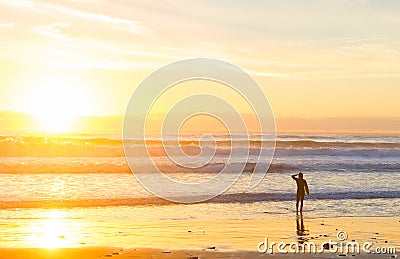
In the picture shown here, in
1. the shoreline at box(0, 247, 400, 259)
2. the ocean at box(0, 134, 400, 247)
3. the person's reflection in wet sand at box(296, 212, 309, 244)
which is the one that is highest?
the ocean at box(0, 134, 400, 247)

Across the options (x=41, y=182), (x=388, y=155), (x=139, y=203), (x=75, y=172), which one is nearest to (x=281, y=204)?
(x=139, y=203)

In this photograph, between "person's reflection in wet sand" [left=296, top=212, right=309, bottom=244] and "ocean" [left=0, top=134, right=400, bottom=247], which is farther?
"ocean" [left=0, top=134, right=400, bottom=247]

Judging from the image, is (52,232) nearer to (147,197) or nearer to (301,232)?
(301,232)

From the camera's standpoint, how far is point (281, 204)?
22.2 m

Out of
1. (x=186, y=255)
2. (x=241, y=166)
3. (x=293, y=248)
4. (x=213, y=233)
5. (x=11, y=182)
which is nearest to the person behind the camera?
(x=186, y=255)

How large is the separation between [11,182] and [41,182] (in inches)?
57.0

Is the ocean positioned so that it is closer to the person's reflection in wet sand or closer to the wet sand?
the wet sand

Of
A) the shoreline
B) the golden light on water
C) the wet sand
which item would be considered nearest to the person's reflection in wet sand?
the wet sand

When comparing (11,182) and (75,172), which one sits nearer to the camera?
(11,182)

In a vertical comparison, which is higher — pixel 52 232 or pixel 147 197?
pixel 147 197

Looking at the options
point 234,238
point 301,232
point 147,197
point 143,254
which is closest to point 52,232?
point 143,254

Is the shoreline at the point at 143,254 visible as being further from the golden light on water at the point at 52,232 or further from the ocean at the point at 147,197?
the ocean at the point at 147,197

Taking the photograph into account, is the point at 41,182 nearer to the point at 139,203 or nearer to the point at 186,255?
the point at 139,203

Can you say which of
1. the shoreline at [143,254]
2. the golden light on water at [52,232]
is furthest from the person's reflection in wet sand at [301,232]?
the golden light on water at [52,232]
